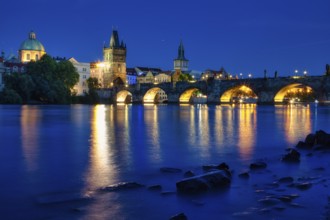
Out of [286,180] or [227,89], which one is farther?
[227,89]

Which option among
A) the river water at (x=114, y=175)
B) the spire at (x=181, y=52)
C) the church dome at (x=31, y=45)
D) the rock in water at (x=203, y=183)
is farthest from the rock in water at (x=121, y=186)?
the spire at (x=181, y=52)

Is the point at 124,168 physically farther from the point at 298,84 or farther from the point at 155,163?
the point at 298,84

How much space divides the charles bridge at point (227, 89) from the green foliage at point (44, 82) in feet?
99.3

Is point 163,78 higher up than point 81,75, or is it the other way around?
point 163,78

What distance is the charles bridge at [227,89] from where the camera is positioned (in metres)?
72.0

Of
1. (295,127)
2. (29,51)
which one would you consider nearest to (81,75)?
(29,51)

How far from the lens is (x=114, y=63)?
5517 inches

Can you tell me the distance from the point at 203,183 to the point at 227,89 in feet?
270

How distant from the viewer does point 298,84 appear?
7412 centimetres

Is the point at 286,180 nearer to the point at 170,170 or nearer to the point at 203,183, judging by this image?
the point at 203,183

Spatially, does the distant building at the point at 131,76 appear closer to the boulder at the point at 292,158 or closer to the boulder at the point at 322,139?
the boulder at the point at 322,139

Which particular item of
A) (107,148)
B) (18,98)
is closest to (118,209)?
(107,148)

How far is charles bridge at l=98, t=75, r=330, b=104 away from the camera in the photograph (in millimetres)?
72000

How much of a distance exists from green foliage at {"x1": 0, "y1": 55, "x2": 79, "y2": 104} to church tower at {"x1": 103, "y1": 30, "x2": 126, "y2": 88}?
62.0 metres
